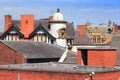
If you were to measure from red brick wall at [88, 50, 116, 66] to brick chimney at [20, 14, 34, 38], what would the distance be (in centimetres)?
3005

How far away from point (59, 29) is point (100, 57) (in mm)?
29767

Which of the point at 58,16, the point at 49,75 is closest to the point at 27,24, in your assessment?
the point at 58,16

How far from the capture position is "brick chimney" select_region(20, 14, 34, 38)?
7019 cm

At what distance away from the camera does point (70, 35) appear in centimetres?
7150

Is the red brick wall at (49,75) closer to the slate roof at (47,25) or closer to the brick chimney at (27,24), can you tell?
the brick chimney at (27,24)

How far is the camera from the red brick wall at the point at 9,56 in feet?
173

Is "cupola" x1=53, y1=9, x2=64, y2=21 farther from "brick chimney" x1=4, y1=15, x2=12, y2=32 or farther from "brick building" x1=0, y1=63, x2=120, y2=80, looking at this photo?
"brick building" x1=0, y1=63, x2=120, y2=80

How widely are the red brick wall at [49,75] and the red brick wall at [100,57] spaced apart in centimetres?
377

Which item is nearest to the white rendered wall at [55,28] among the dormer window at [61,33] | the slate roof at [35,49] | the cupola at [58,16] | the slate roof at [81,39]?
the dormer window at [61,33]

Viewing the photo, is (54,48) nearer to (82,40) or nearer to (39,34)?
(39,34)

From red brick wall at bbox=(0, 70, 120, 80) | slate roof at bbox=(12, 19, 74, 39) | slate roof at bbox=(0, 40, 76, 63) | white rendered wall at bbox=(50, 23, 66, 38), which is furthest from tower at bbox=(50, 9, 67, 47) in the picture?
red brick wall at bbox=(0, 70, 120, 80)

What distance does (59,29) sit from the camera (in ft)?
230

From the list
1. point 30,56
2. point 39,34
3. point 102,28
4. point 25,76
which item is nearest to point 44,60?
point 30,56

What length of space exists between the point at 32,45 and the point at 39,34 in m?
10.5
